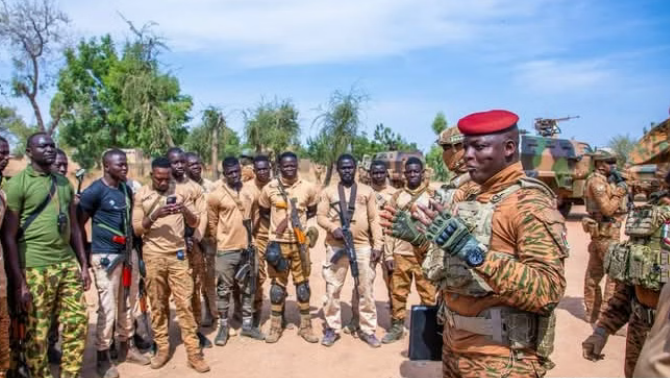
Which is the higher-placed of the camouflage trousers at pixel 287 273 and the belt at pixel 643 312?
the belt at pixel 643 312

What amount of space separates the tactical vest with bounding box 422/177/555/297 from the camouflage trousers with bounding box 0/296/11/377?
122 inches

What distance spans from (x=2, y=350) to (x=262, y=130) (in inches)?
771

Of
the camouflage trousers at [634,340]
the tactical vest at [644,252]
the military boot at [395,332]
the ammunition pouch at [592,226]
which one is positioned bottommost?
the military boot at [395,332]

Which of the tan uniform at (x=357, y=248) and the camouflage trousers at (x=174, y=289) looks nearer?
the camouflage trousers at (x=174, y=289)

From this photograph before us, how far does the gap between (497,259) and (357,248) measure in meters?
3.91

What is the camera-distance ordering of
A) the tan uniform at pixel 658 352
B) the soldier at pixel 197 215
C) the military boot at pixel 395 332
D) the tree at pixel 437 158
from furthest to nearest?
the tree at pixel 437 158 → the military boot at pixel 395 332 → the soldier at pixel 197 215 → the tan uniform at pixel 658 352

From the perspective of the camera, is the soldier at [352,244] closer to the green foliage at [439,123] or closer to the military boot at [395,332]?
the military boot at [395,332]

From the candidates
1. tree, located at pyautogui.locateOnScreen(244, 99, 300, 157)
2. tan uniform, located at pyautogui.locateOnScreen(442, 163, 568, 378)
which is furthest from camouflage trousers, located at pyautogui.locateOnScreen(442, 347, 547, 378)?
tree, located at pyautogui.locateOnScreen(244, 99, 300, 157)

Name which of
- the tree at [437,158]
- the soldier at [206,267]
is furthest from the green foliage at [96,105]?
the soldier at [206,267]

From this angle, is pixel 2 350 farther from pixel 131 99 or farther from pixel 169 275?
pixel 131 99

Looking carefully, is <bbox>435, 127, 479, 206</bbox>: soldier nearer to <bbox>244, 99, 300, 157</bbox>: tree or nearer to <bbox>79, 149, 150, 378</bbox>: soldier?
<bbox>79, 149, 150, 378</bbox>: soldier

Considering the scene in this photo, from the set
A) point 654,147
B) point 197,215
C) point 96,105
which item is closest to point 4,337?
point 197,215

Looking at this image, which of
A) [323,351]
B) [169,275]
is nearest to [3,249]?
[169,275]

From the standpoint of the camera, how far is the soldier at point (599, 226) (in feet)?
21.3
